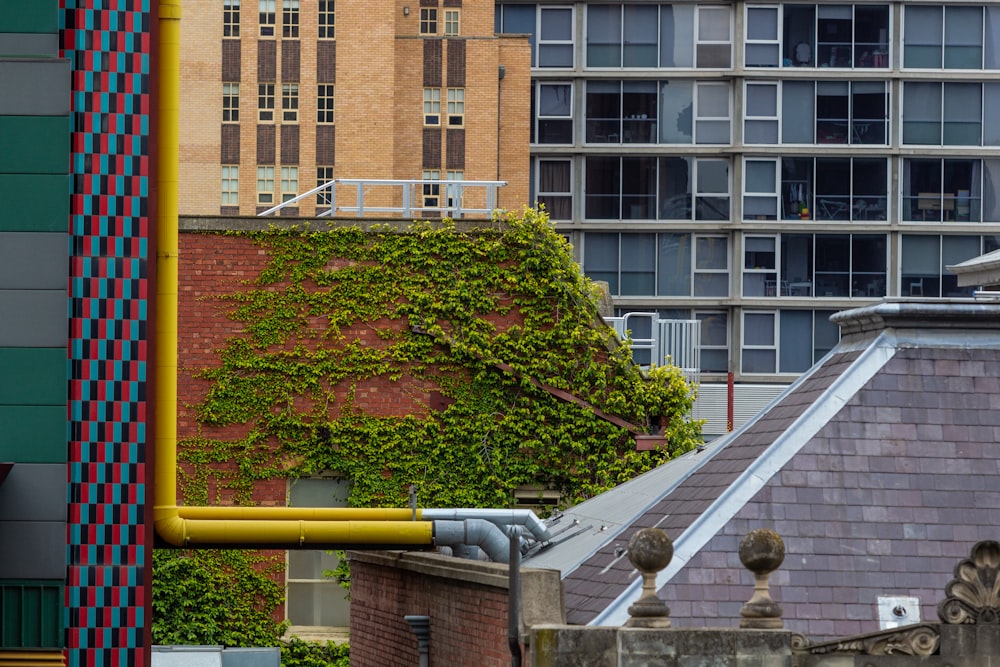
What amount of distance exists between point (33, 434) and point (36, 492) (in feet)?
1.92

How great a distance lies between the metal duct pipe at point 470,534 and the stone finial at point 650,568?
6578 millimetres

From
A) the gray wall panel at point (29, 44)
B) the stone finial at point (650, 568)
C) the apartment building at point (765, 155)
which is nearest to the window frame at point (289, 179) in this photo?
the apartment building at point (765, 155)

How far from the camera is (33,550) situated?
18500 mm

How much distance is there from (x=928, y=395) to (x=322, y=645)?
54.5 feet

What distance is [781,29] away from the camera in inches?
2800

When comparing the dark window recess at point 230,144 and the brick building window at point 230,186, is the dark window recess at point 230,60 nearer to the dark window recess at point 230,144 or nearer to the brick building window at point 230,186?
the dark window recess at point 230,144

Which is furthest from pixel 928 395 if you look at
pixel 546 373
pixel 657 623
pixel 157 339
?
pixel 546 373

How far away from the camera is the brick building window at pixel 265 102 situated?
2749 inches

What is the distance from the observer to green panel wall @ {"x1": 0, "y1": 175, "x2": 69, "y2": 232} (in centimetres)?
1878

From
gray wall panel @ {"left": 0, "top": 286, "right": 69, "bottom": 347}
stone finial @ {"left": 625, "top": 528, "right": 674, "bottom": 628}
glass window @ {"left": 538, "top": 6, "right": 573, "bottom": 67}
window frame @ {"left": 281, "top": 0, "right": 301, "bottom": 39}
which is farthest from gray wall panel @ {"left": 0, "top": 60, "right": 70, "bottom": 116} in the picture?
glass window @ {"left": 538, "top": 6, "right": 573, "bottom": 67}

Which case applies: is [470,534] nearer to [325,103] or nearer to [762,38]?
[325,103]

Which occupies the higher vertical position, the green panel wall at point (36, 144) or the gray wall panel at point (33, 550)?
the green panel wall at point (36, 144)

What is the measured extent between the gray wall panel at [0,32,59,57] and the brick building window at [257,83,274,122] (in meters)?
51.1

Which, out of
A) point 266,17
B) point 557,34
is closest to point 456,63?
point 557,34
